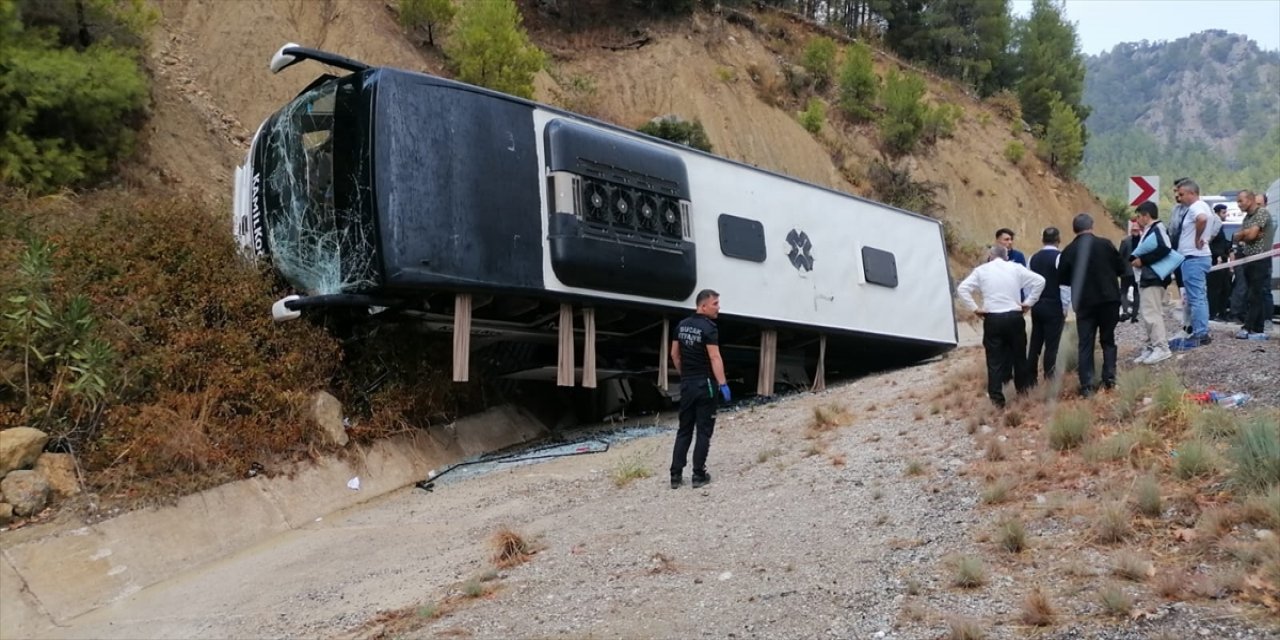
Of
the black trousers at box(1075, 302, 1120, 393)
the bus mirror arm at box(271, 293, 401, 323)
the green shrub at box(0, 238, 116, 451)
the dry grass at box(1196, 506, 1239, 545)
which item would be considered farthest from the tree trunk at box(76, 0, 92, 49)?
the dry grass at box(1196, 506, 1239, 545)

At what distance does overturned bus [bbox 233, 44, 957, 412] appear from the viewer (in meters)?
8.98

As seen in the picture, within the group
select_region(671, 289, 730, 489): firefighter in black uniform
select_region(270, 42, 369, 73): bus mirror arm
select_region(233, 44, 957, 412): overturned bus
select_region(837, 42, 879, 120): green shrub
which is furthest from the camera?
select_region(837, 42, 879, 120): green shrub

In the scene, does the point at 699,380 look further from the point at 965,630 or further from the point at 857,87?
the point at 857,87

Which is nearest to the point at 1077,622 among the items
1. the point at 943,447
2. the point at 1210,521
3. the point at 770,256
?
the point at 1210,521

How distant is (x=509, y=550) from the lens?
6.49 metres

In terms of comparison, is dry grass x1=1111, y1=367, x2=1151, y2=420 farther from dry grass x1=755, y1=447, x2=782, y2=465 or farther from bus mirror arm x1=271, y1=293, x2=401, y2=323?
bus mirror arm x1=271, y1=293, x2=401, y2=323

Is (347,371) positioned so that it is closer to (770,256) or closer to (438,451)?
(438,451)

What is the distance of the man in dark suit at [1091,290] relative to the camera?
8117 mm

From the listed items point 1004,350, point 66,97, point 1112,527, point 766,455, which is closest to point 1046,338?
point 1004,350

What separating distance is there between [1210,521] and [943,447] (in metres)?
2.97

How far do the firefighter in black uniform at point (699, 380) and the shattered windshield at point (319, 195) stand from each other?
3.20 metres

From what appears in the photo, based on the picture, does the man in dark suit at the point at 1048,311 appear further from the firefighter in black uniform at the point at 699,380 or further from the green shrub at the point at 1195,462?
the firefighter in black uniform at the point at 699,380

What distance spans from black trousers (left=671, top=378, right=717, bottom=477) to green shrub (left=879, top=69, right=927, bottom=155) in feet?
85.4

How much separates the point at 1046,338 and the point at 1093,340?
1.58ft
